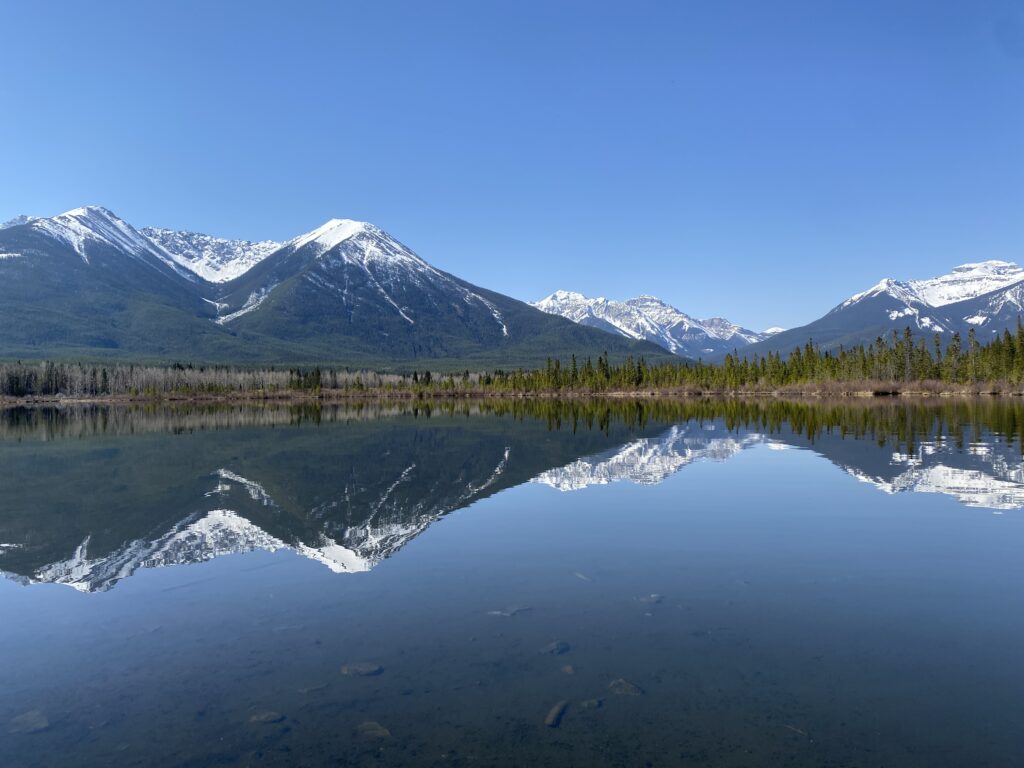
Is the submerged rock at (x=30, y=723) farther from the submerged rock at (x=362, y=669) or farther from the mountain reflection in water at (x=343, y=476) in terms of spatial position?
the mountain reflection in water at (x=343, y=476)

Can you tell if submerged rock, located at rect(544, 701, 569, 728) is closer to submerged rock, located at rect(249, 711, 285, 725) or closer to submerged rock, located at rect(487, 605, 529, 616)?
submerged rock, located at rect(249, 711, 285, 725)

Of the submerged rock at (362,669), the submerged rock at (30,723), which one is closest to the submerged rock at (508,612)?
the submerged rock at (362,669)

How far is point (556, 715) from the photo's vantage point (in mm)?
11336

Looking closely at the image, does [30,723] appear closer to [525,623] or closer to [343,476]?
[525,623]

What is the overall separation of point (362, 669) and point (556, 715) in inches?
163

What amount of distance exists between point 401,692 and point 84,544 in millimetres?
19368

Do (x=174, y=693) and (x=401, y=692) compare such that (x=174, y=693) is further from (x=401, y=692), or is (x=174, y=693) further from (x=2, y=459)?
(x=2, y=459)

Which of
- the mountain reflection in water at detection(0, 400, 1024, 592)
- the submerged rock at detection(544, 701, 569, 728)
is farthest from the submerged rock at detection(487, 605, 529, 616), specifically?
the mountain reflection in water at detection(0, 400, 1024, 592)

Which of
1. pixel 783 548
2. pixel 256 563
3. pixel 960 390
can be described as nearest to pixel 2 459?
pixel 256 563

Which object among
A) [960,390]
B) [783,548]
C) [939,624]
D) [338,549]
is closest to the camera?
[939,624]

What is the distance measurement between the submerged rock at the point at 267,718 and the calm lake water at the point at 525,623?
9 centimetres

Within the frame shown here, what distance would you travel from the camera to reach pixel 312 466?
48750 mm

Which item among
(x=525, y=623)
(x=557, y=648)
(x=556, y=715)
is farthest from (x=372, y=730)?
(x=525, y=623)

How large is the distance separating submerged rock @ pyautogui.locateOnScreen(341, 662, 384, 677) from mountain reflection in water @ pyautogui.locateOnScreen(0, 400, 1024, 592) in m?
8.12
